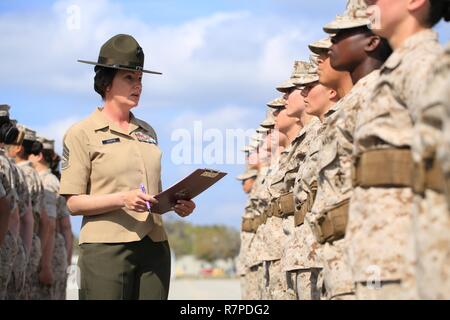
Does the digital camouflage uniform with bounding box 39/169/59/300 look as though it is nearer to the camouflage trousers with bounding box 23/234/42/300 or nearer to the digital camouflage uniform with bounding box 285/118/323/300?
the camouflage trousers with bounding box 23/234/42/300

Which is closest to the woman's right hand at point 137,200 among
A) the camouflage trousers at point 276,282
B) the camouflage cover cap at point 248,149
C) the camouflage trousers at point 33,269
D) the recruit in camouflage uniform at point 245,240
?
the camouflage trousers at point 276,282

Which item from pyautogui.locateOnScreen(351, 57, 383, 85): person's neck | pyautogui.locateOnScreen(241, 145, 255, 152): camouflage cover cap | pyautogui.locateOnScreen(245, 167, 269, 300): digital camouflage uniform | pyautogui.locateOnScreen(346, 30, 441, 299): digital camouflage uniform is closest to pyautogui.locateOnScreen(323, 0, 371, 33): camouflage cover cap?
pyautogui.locateOnScreen(351, 57, 383, 85): person's neck

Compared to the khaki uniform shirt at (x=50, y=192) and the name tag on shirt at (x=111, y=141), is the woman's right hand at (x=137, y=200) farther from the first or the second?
the khaki uniform shirt at (x=50, y=192)

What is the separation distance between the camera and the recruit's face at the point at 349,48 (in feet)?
21.1

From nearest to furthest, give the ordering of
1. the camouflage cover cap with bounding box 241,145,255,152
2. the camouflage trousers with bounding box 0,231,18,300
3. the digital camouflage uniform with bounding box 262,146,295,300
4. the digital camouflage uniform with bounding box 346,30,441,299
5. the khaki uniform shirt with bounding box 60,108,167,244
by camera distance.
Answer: the digital camouflage uniform with bounding box 346,30,441,299
the khaki uniform shirt with bounding box 60,108,167,244
the camouflage trousers with bounding box 0,231,18,300
the digital camouflage uniform with bounding box 262,146,295,300
the camouflage cover cap with bounding box 241,145,255,152

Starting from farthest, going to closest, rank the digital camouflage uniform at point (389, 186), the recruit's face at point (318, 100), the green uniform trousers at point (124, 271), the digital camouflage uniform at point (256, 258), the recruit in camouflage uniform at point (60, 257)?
the recruit in camouflage uniform at point (60, 257)
the digital camouflage uniform at point (256, 258)
the recruit's face at point (318, 100)
the green uniform trousers at point (124, 271)
the digital camouflage uniform at point (389, 186)

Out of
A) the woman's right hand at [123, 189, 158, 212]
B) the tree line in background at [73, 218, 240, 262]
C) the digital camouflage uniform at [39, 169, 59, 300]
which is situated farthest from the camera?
the tree line in background at [73, 218, 240, 262]

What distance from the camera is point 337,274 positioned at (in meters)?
5.81

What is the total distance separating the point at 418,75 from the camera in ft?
14.7

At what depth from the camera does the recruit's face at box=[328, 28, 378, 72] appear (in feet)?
21.1

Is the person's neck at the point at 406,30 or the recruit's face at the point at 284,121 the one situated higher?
the recruit's face at the point at 284,121

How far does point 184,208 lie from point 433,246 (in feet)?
8.22

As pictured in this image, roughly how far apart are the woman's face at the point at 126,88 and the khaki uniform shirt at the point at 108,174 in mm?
210
